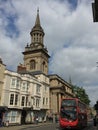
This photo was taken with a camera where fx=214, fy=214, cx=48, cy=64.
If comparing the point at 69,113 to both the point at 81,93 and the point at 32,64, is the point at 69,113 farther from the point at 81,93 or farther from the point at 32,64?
the point at 81,93

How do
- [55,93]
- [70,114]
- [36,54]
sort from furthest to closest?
[36,54]
[55,93]
[70,114]

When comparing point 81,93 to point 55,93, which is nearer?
point 55,93

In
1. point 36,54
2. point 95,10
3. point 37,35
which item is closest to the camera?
point 95,10

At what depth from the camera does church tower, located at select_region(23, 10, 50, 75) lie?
67875mm

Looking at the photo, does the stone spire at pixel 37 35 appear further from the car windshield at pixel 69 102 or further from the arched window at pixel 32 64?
the car windshield at pixel 69 102

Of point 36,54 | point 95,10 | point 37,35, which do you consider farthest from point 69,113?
point 37,35

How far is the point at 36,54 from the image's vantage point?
69188 mm

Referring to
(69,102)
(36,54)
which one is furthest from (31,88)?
(69,102)

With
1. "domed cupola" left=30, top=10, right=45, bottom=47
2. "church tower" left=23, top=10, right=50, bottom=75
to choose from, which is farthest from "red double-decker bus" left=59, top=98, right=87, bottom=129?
"domed cupola" left=30, top=10, right=45, bottom=47

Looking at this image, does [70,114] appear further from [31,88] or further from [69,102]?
[31,88]

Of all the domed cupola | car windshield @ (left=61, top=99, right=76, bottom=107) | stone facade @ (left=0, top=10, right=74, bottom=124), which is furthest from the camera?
the domed cupola

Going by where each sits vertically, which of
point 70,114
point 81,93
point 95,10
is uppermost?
point 81,93

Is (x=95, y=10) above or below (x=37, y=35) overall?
below

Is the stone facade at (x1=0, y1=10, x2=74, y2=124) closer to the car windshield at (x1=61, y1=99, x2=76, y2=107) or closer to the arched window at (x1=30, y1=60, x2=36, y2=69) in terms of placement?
the arched window at (x1=30, y1=60, x2=36, y2=69)
